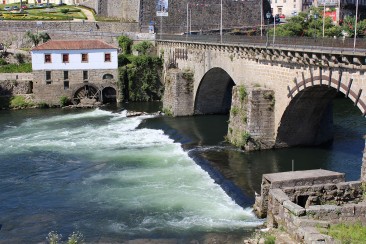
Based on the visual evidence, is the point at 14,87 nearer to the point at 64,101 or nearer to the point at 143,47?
the point at 64,101

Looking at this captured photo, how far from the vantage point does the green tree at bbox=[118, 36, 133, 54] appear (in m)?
74.4

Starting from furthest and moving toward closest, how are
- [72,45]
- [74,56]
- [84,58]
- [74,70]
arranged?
[74,70] < [84,58] < [72,45] < [74,56]

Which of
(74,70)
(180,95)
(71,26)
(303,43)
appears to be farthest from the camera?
(71,26)

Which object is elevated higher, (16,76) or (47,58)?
(47,58)

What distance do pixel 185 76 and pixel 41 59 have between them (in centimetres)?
A: 1996

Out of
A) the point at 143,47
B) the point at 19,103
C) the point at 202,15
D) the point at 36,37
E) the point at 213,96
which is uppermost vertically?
the point at 202,15

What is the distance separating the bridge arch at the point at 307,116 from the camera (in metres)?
33.6

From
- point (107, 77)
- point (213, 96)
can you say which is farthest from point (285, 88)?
point (107, 77)

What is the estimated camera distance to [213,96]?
54750mm

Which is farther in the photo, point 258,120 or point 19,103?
point 19,103

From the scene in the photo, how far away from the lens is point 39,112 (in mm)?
60750

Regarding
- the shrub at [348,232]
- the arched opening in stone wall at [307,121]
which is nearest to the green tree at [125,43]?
the arched opening in stone wall at [307,121]

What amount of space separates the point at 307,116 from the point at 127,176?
13.6 metres

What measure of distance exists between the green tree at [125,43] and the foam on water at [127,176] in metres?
23.7
